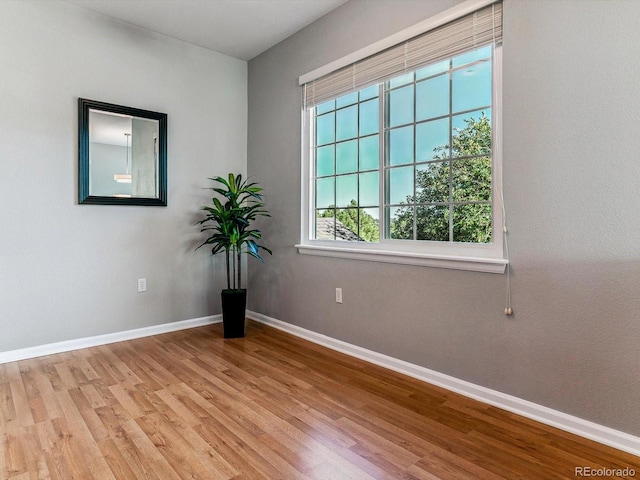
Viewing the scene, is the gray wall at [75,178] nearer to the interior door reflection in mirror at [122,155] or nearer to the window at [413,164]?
the interior door reflection in mirror at [122,155]

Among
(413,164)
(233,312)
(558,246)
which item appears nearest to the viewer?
(558,246)

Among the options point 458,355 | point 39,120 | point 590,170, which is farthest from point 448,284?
point 39,120

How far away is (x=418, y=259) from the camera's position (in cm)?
251

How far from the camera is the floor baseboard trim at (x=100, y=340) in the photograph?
9.46ft

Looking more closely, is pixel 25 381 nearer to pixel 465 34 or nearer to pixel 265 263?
pixel 265 263

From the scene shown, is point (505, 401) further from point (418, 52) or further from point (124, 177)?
point (124, 177)

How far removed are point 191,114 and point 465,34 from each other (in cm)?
257

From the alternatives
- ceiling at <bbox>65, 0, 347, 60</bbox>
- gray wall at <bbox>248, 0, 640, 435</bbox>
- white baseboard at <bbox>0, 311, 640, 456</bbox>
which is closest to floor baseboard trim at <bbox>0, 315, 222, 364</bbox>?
white baseboard at <bbox>0, 311, 640, 456</bbox>

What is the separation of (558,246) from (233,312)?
99.1 inches

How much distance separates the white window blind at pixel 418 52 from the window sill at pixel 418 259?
48.1 inches

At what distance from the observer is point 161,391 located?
2332 millimetres

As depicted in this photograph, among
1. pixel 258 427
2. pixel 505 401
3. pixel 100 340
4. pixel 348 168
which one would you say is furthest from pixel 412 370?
pixel 100 340

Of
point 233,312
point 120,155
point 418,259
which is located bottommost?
point 233,312

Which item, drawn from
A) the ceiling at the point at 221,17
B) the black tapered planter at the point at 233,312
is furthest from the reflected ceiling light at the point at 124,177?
the black tapered planter at the point at 233,312
